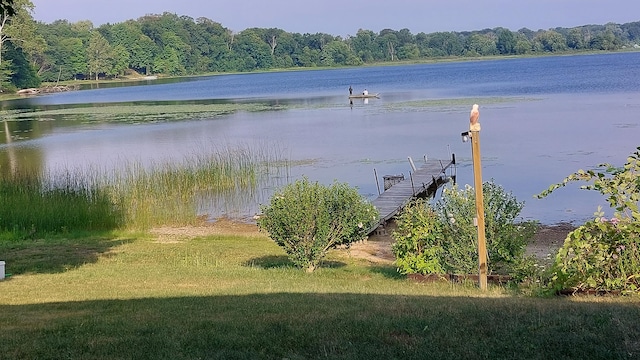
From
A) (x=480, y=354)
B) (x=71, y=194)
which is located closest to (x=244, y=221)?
(x=71, y=194)

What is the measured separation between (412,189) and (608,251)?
12.7 metres

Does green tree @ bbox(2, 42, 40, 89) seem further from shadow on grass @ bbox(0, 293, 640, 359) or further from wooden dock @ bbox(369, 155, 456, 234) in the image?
shadow on grass @ bbox(0, 293, 640, 359)

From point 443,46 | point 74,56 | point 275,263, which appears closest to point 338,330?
point 275,263

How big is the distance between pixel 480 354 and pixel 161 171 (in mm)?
19329

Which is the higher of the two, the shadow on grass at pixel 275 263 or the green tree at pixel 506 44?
the green tree at pixel 506 44

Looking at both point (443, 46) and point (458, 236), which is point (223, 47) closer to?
point (443, 46)

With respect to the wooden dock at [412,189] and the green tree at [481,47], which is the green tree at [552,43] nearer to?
the green tree at [481,47]

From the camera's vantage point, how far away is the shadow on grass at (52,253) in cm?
1198

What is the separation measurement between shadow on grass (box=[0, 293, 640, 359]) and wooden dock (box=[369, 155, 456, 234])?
9.28 m

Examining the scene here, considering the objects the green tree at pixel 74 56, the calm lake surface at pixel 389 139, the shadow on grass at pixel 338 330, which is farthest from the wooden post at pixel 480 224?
the green tree at pixel 74 56

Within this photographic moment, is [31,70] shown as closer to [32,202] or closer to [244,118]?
[244,118]

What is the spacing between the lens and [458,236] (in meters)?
10.4

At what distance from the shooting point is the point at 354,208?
456 inches

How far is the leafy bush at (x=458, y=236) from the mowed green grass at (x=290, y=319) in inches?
18.7
